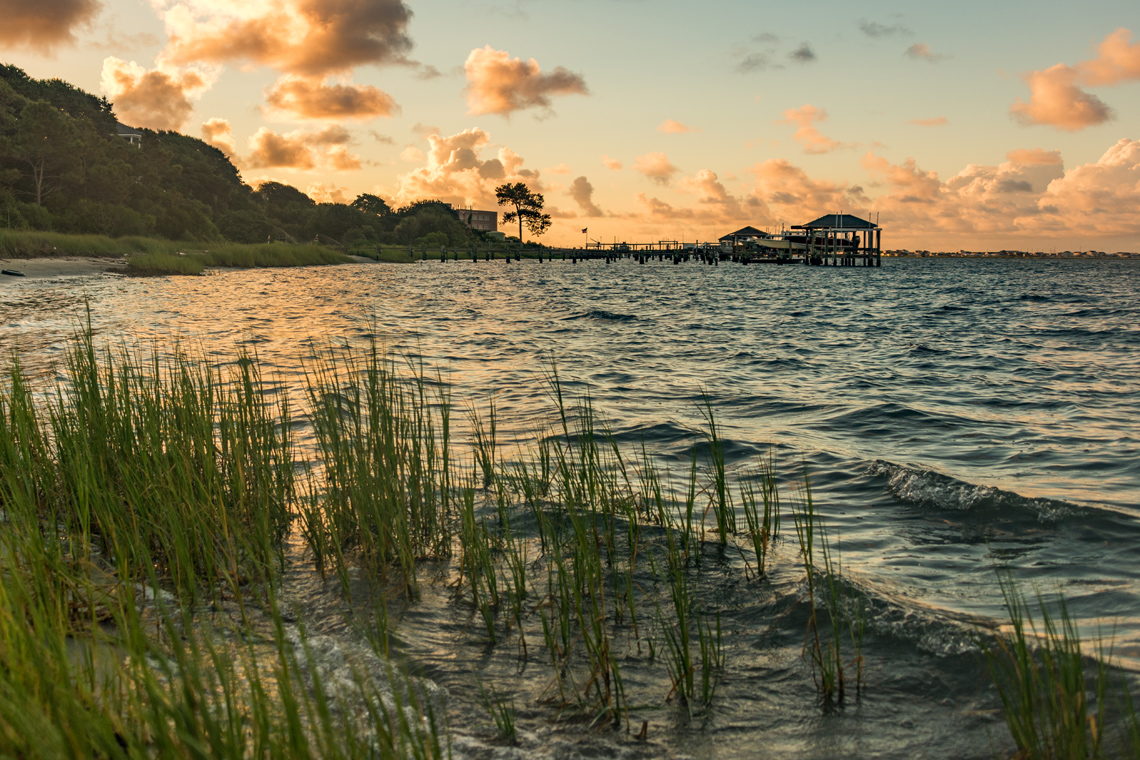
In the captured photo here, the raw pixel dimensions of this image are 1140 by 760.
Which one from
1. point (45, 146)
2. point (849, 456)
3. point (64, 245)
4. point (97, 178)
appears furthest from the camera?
point (97, 178)

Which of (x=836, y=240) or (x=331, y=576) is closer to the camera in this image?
(x=331, y=576)

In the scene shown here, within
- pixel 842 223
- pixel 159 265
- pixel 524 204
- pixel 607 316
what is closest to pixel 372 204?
pixel 524 204

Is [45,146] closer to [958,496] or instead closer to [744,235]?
[958,496]

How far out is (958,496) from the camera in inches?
248

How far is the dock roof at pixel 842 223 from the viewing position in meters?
92.2

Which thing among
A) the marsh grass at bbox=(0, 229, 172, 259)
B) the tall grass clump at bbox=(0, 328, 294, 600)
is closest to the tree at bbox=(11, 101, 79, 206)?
the marsh grass at bbox=(0, 229, 172, 259)

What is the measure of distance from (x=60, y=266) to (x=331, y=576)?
3578cm

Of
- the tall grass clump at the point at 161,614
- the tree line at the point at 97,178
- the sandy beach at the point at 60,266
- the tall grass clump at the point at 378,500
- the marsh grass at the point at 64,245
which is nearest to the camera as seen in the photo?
the tall grass clump at the point at 161,614

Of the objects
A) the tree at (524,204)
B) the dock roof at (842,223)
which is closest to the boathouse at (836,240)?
the dock roof at (842,223)

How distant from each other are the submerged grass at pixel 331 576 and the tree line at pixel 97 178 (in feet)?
142

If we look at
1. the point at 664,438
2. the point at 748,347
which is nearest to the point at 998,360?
the point at 748,347

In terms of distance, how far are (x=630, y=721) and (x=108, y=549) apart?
2.71 m

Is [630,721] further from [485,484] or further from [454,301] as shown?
[454,301]

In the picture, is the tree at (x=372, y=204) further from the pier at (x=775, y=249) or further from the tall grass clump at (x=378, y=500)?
the tall grass clump at (x=378, y=500)
